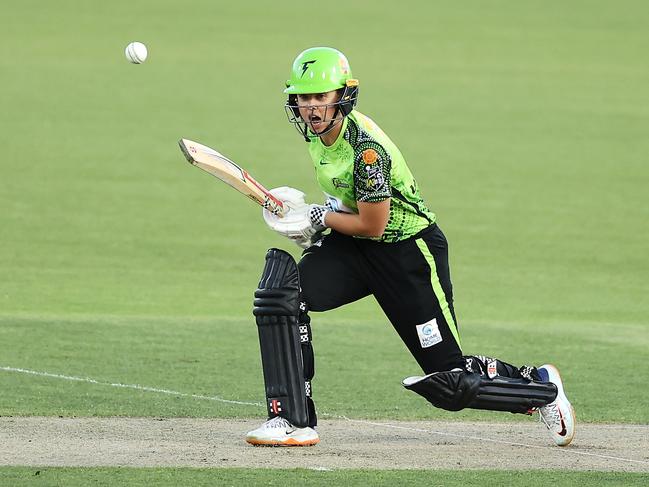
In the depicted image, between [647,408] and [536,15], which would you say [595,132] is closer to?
[536,15]

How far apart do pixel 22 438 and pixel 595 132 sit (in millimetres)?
17143

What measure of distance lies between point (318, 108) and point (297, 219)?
0.55 metres

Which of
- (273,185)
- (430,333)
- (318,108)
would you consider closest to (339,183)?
(318,108)

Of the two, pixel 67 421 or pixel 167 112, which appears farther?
pixel 167 112

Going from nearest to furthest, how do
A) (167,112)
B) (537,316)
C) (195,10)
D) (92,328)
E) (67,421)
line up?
(67,421) < (92,328) < (537,316) < (167,112) < (195,10)

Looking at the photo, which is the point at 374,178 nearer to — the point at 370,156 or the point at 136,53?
the point at 370,156

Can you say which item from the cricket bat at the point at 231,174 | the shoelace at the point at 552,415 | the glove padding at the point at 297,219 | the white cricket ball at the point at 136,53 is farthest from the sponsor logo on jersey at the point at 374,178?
the white cricket ball at the point at 136,53

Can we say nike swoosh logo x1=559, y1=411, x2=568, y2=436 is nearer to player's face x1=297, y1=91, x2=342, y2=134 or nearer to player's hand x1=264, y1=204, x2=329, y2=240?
player's hand x1=264, y1=204, x2=329, y2=240

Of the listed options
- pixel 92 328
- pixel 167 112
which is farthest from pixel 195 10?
pixel 92 328

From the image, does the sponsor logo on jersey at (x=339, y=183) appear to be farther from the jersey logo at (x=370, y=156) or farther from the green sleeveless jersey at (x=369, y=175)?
the jersey logo at (x=370, y=156)

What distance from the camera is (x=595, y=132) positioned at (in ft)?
73.5

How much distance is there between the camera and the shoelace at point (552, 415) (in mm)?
6730

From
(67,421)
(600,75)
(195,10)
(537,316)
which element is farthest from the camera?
(195,10)

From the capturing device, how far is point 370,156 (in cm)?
638
